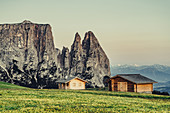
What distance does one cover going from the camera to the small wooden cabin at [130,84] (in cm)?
6057

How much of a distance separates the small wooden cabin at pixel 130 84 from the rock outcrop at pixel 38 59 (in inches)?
3646

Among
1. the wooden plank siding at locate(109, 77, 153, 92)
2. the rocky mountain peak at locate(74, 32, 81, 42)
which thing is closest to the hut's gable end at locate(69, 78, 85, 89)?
the wooden plank siding at locate(109, 77, 153, 92)

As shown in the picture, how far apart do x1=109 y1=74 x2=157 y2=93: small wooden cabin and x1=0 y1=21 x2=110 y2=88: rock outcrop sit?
92.6 meters

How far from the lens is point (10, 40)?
171 m

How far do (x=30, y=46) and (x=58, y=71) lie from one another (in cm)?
2782

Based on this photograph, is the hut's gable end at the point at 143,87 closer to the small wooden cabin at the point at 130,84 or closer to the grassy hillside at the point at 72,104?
the small wooden cabin at the point at 130,84

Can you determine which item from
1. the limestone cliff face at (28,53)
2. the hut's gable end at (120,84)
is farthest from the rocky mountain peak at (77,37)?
the hut's gable end at (120,84)

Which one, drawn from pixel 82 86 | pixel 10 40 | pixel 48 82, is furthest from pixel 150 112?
pixel 10 40

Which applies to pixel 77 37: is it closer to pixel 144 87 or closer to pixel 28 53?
pixel 28 53

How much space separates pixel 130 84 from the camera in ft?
201

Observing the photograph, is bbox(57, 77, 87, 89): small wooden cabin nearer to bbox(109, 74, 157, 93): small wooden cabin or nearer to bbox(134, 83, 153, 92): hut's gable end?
bbox(109, 74, 157, 93): small wooden cabin

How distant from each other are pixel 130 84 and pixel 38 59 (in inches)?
4881

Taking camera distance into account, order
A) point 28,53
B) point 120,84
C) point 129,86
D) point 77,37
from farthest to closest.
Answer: point 77,37 < point 28,53 < point 120,84 < point 129,86

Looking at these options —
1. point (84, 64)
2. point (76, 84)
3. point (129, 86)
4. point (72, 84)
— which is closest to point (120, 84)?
point (129, 86)
